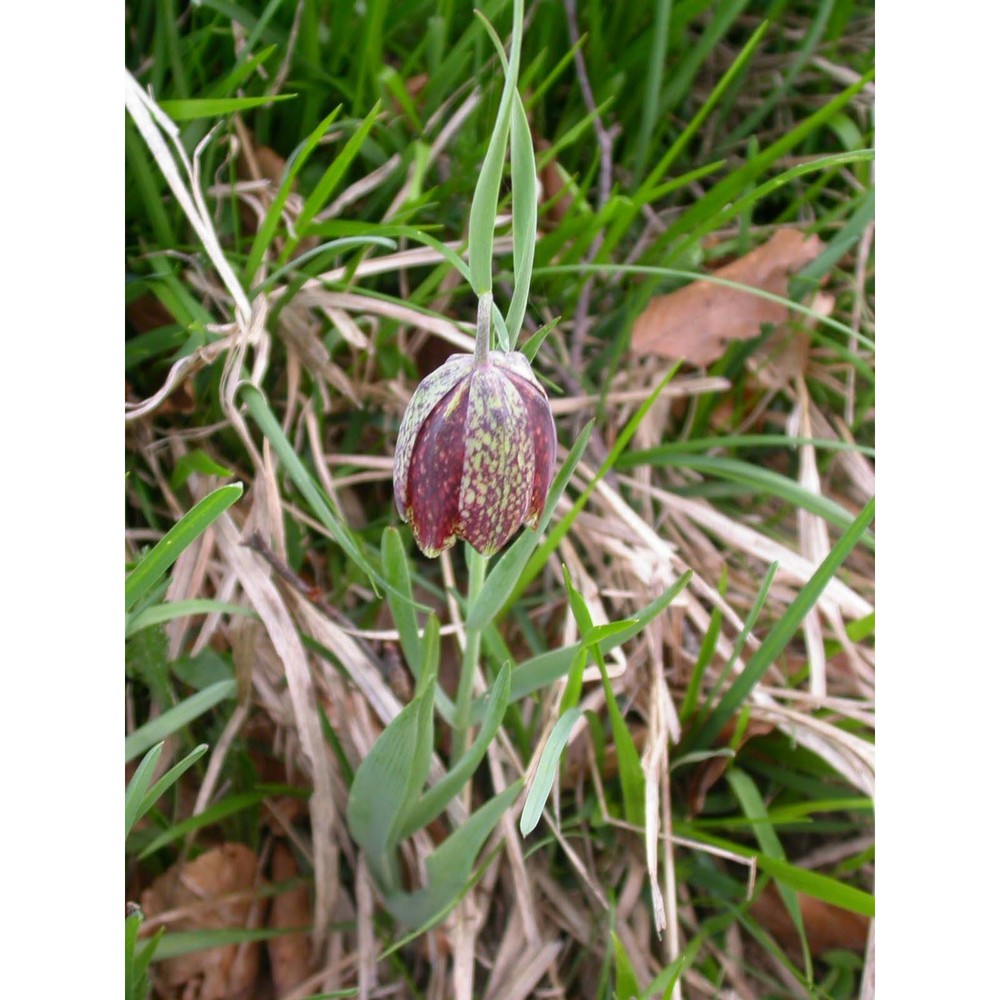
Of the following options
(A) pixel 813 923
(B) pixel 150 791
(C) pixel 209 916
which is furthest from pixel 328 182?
(A) pixel 813 923

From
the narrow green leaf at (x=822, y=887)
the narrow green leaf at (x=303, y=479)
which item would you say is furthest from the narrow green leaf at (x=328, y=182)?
the narrow green leaf at (x=822, y=887)

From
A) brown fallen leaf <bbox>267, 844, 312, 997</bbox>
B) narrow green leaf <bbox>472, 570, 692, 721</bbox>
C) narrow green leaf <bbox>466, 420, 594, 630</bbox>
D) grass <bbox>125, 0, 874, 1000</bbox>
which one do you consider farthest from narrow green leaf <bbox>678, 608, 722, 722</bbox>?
brown fallen leaf <bbox>267, 844, 312, 997</bbox>

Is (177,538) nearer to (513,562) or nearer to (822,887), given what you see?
(513,562)

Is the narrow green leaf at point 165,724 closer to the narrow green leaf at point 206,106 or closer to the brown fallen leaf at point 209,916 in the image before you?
the brown fallen leaf at point 209,916

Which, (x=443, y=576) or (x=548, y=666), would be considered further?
(x=443, y=576)
